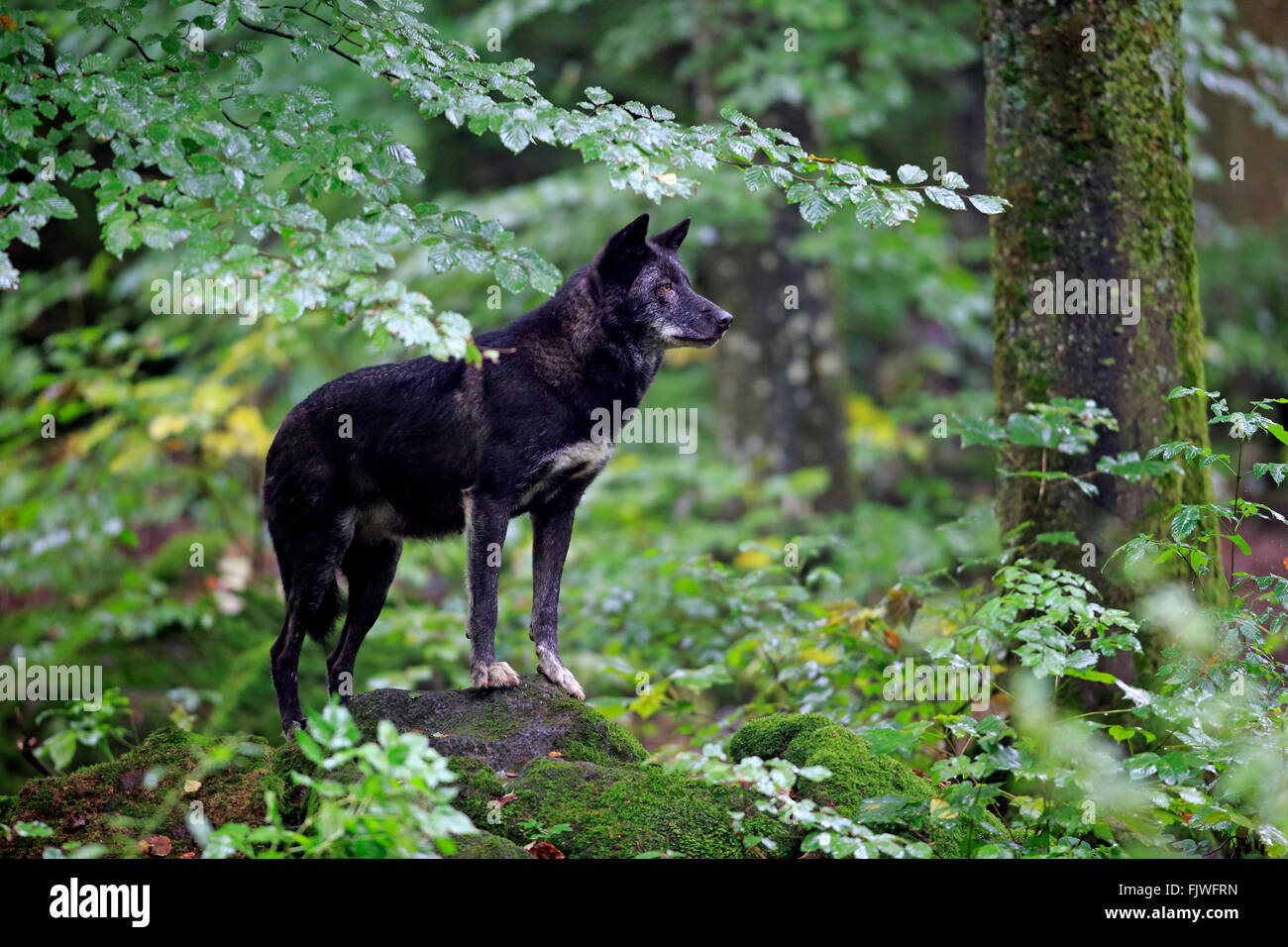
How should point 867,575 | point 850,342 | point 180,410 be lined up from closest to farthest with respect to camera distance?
point 180,410
point 867,575
point 850,342

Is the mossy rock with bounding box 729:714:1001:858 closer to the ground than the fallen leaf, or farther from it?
farther from it

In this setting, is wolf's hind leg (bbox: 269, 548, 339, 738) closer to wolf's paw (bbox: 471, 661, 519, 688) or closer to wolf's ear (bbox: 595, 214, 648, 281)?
wolf's paw (bbox: 471, 661, 519, 688)

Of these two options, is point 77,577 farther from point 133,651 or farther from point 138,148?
point 138,148

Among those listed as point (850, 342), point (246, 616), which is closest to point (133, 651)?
point (246, 616)

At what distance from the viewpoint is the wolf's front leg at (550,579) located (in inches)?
191

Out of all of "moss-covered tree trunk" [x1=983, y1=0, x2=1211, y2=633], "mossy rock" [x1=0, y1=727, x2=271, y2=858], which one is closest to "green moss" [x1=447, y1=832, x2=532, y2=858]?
"mossy rock" [x1=0, y1=727, x2=271, y2=858]

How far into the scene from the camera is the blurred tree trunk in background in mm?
11812

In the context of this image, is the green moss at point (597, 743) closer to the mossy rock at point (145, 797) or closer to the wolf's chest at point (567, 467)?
the wolf's chest at point (567, 467)

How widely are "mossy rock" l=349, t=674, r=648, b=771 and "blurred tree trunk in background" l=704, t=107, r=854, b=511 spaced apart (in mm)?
7502

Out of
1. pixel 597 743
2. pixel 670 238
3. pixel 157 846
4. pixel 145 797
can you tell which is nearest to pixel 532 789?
pixel 597 743

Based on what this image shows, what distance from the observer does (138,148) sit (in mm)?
3982

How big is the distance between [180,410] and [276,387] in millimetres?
4411

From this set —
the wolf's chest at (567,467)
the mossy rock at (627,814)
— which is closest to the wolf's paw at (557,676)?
the mossy rock at (627,814)

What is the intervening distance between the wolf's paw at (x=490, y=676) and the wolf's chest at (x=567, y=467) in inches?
29.3
